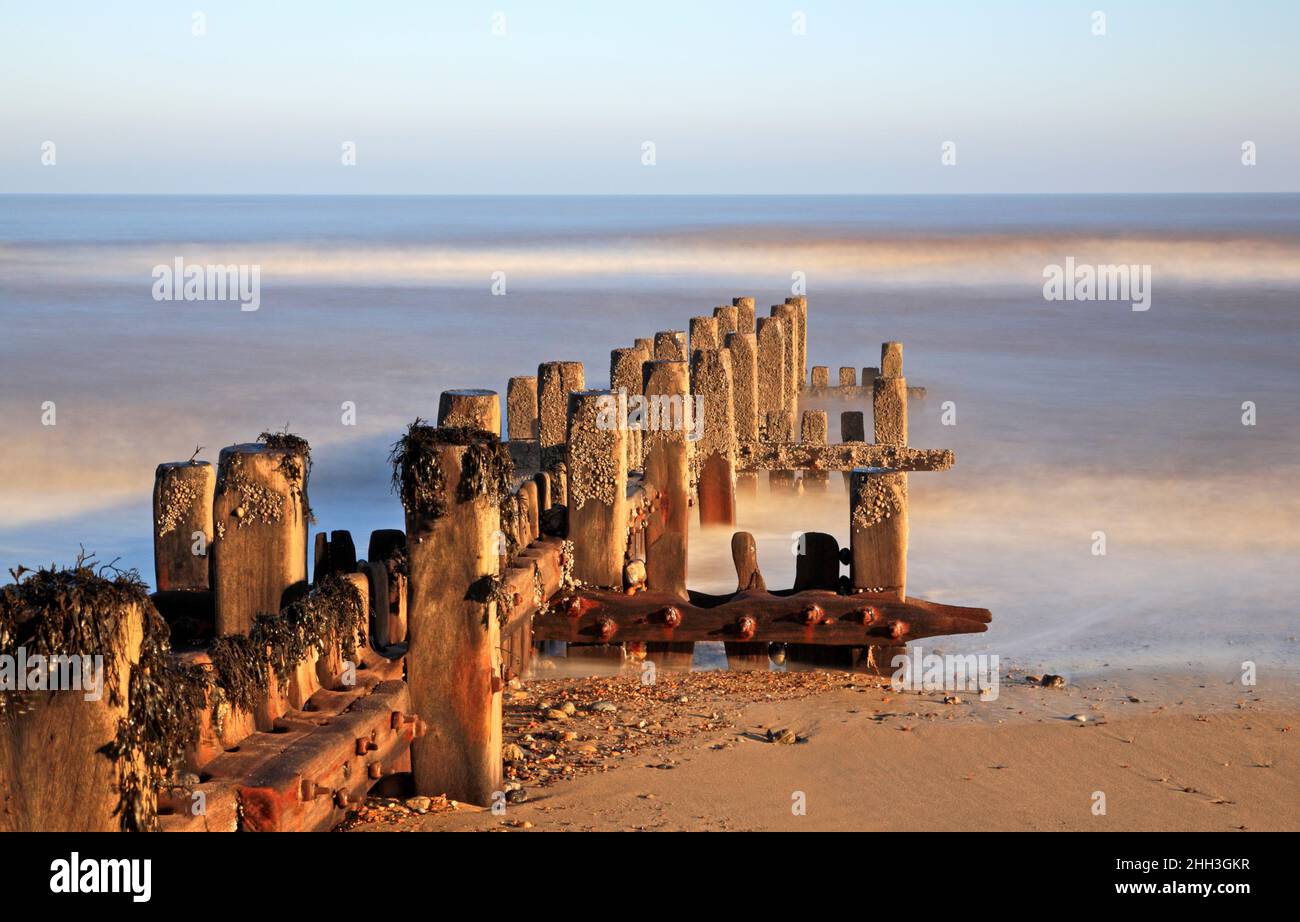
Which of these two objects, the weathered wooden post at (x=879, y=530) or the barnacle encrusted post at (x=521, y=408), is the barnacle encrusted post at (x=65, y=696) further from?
the barnacle encrusted post at (x=521, y=408)

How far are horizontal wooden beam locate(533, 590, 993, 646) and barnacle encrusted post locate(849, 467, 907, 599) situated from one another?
0.67 feet

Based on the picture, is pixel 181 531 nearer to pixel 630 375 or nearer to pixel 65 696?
pixel 65 696

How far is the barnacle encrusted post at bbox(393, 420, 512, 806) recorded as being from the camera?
20.6 ft

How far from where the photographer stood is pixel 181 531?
748cm

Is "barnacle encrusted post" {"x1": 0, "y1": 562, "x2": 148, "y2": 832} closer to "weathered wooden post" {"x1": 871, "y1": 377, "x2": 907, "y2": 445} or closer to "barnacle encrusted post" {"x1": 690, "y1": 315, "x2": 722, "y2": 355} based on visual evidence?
"barnacle encrusted post" {"x1": 690, "y1": 315, "x2": 722, "y2": 355}

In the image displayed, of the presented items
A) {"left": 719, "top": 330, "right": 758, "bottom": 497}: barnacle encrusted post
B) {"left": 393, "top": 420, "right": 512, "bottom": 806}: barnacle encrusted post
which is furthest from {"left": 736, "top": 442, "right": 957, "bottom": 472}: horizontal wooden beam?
{"left": 393, "top": 420, "right": 512, "bottom": 806}: barnacle encrusted post

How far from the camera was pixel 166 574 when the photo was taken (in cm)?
745

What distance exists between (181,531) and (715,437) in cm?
566

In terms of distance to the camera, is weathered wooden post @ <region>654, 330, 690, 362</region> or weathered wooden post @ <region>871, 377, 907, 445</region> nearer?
weathered wooden post @ <region>654, 330, 690, 362</region>

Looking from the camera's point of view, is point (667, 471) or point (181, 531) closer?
point (181, 531)

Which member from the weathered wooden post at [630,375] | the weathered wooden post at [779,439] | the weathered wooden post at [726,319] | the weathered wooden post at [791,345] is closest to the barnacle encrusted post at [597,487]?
the weathered wooden post at [630,375]

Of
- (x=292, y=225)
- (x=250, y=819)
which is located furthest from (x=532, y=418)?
(x=292, y=225)

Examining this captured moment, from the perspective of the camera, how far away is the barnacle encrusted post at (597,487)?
8.69 m

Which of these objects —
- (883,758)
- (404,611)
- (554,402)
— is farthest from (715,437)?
(404,611)
